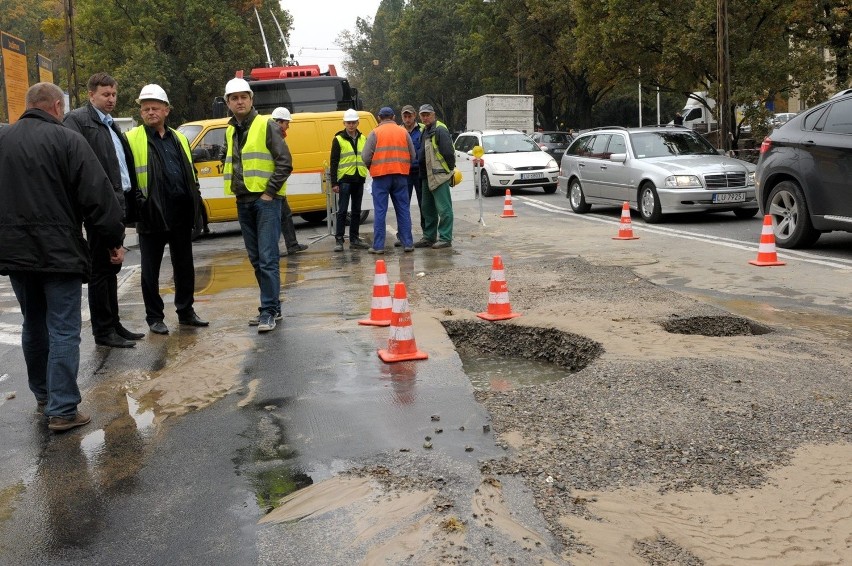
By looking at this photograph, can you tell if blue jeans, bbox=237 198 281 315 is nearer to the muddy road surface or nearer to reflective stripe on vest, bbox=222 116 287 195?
reflective stripe on vest, bbox=222 116 287 195

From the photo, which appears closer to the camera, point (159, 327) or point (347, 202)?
point (159, 327)

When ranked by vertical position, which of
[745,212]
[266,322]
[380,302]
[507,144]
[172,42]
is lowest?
[266,322]

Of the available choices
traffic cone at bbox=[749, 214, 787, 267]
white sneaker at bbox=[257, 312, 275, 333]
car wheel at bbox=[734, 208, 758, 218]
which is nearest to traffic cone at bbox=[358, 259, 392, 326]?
white sneaker at bbox=[257, 312, 275, 333]

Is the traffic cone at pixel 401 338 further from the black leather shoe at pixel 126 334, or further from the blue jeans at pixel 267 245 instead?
the black leather shoe at pixel 126 334

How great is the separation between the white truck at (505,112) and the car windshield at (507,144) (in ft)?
49.9

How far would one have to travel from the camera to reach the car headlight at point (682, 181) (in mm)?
15203

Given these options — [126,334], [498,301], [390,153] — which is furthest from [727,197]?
[126,334]

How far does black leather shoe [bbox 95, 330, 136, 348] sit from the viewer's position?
736 cm

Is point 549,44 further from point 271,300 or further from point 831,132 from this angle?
point 271,300

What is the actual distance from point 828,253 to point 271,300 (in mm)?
6953

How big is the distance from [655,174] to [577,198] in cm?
294

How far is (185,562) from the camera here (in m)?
3.44

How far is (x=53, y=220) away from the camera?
5.20 meters

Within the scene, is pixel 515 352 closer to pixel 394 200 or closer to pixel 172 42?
pixel 394 200
